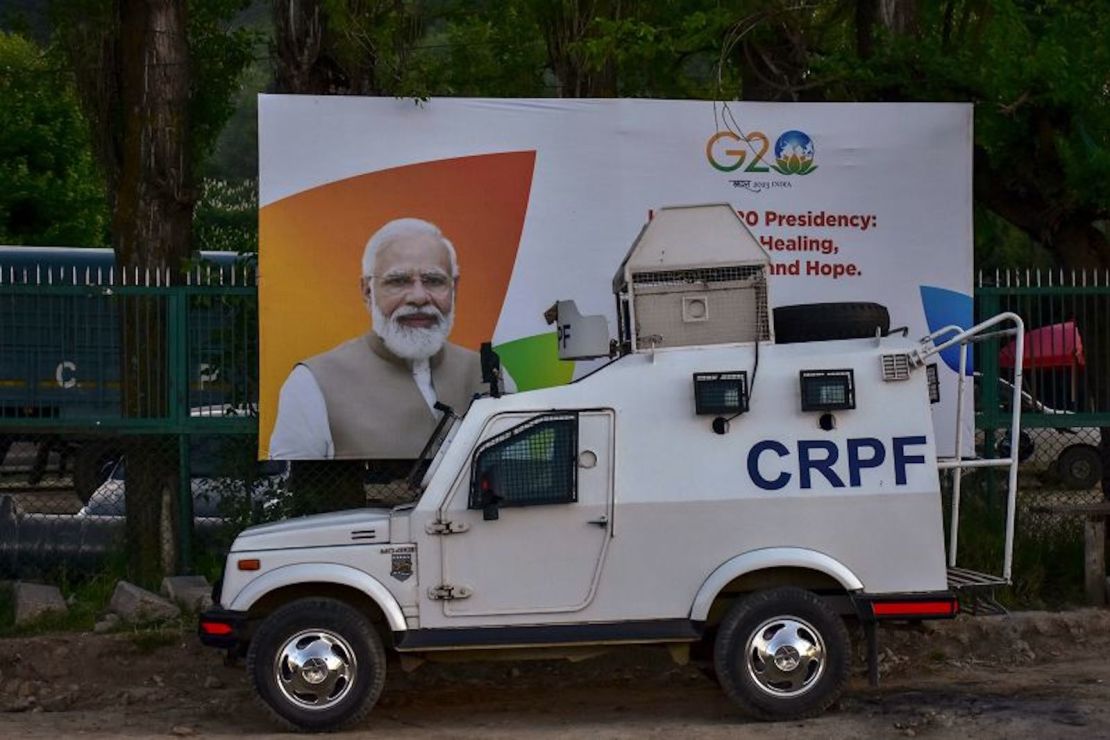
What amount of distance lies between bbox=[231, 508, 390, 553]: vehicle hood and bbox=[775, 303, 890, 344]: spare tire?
2.80 metres

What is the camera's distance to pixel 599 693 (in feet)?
37.1

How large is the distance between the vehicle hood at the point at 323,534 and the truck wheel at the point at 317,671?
39 centimetres

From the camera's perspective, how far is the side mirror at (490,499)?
9594 millimetres

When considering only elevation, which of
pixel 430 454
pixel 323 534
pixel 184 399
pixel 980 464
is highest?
pixel 184 399

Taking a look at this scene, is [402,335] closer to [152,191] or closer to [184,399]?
[184,399]

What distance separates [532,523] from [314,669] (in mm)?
1490

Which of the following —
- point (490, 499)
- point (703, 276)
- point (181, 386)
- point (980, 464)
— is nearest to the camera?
point (490, 499)

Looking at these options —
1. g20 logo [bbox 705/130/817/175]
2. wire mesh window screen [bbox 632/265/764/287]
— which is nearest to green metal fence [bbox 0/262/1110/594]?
g20 logo [bbox 705/130/817/175]

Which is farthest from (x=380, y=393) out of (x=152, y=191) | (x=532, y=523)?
(x=532, y=523)

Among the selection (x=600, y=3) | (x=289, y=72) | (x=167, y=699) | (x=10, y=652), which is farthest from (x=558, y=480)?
(x=600, y=3)

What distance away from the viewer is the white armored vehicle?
9.66m

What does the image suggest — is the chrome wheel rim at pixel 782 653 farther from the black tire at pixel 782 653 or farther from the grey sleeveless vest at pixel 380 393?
the grey sleeveless vest at pixel 380 393

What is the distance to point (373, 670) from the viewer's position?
9664 millimetres

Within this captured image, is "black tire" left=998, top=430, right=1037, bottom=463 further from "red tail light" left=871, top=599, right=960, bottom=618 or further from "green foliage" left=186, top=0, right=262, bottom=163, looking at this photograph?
"green foliage" left=186, top=0, right=262, bottom=163
